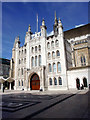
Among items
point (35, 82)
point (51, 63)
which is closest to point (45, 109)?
point (51, 63)

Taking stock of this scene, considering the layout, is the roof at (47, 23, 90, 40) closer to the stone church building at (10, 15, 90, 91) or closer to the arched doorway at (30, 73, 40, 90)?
the stone church building at (10, 15, 90, 91)

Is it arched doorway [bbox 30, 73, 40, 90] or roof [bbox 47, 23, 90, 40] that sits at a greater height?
roof [bbox 47, 23, 90, 40]

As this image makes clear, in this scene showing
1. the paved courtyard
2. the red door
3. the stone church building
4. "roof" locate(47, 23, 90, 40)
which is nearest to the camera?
the paved courtyard

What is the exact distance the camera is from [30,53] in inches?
1362

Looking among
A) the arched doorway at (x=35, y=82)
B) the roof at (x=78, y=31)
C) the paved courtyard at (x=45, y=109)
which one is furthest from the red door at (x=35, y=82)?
the roof at (x=78, y=31)

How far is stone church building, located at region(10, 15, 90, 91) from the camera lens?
2652cm

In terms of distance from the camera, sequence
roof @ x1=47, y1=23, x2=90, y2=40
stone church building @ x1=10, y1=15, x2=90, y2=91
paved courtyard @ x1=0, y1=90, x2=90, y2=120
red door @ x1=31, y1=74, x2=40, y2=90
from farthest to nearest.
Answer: roof @ x1=47, y1=23, x2=90, y2=40, red door @ x1=31, y1=74, x2=40, y2=90, stone church building @ x1=10, y1=15, x2=90, y2=91, paved courtyard @ x1=0, y1=90, x2=90, y2=120

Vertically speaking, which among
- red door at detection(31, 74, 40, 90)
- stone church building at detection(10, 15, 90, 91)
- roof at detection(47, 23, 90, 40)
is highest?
roof at detection(47, 23, 90, 40)

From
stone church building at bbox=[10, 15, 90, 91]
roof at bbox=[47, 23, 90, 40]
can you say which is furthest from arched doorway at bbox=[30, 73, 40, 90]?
roof at bbox=[47, 23, 90, 40]

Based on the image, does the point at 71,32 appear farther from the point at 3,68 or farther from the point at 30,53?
the point at 3,68

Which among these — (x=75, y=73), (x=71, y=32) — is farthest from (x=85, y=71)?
(x=71, y=32)

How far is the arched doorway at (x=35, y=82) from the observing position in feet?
101

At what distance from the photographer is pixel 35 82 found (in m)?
31.1

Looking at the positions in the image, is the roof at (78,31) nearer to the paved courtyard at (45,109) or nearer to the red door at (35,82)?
the red door at (35,82)
